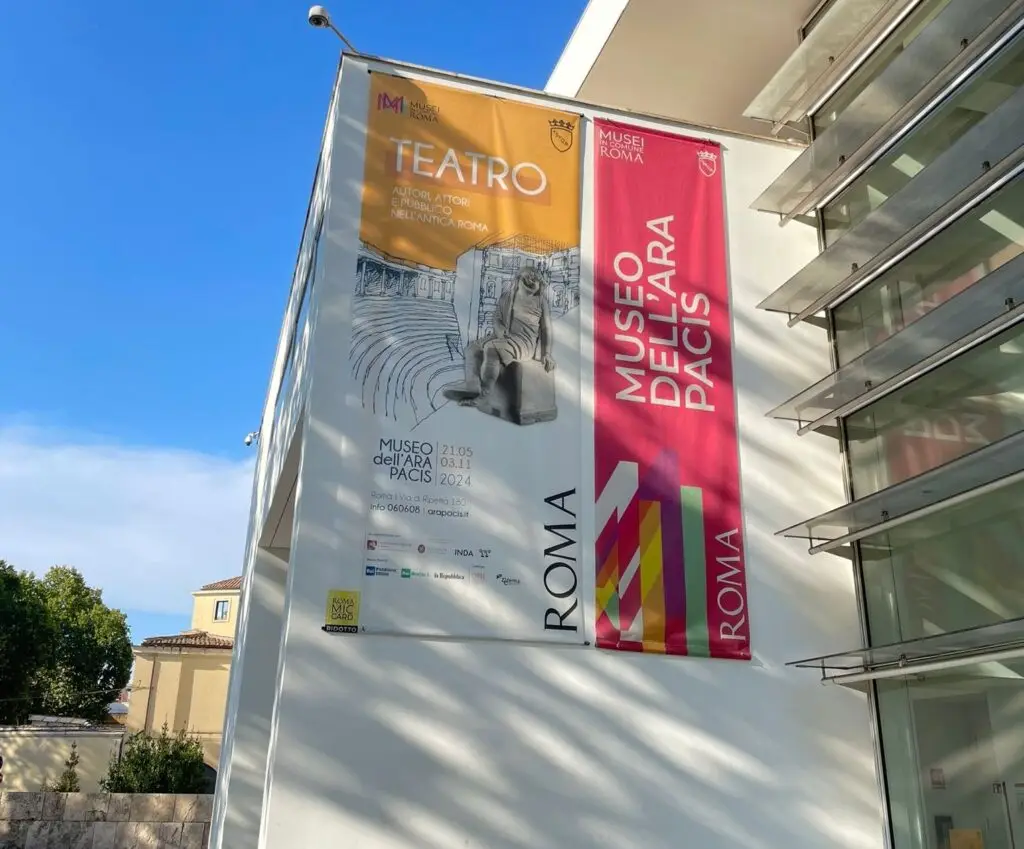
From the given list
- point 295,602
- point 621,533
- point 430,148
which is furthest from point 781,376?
point 295,602

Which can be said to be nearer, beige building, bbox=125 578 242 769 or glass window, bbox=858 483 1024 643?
glass window, bbox=858 483 1024 643

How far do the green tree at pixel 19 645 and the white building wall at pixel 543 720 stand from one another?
31.5 metres

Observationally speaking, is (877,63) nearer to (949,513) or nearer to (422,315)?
(949,513)

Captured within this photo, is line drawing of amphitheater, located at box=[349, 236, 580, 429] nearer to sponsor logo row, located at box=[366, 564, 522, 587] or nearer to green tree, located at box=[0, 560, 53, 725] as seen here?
sponsor logo row, located at box=[366, 564, 522, 587]

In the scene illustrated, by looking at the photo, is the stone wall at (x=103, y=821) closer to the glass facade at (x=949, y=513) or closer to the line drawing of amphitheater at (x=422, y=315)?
the line drawing of amphitheater at (x=422, y=315)

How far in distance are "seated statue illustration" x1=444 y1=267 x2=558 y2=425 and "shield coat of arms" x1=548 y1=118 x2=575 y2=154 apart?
3.35 ft

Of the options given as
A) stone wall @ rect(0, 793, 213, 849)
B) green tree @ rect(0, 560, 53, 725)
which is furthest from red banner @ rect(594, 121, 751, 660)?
green tree @ rect(0, 560, 53, 725)

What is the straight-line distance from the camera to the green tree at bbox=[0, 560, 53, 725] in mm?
32088

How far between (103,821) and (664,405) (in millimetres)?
9972

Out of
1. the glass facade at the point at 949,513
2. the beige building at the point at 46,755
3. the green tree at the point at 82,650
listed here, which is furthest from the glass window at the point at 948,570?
the green tree at the point at 82,650

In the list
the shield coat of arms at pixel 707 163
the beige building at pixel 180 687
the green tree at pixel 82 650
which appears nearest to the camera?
the shield coat of arms at pixel 707 163

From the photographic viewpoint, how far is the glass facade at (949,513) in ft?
15.3

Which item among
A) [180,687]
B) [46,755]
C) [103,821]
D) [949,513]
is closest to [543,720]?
[949,513]

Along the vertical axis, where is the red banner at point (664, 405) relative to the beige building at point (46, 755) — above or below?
above
